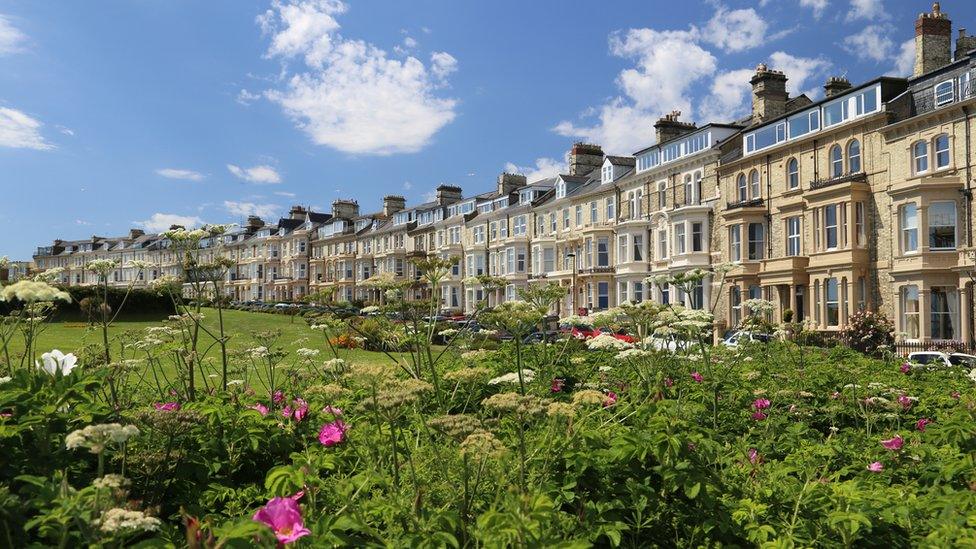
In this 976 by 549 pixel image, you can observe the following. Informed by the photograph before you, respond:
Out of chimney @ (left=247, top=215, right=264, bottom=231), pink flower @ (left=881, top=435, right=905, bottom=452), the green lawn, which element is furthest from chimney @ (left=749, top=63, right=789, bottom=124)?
chimney @ (left=247, top=215, right=264, bottom=231)

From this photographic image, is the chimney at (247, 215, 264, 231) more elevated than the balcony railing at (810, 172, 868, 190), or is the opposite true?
the chimney at (247, 215, 264, 231)

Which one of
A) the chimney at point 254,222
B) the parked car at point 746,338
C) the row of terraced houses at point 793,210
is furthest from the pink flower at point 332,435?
the chimney at point 254,222

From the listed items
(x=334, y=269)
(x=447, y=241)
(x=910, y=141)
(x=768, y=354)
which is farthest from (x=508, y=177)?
(x=768, y=354)

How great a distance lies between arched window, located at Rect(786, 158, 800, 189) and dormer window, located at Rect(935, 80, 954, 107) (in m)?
7.13

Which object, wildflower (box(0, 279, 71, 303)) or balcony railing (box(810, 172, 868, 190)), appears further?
balcony railing (box(810, 172, 868, 190))

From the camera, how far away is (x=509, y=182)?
2493 inches

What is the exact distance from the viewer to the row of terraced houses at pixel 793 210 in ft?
90.9

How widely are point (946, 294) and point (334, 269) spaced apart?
228ft

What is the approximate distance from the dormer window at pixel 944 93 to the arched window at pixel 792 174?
7131 millimetres

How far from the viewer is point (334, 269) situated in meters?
86.1

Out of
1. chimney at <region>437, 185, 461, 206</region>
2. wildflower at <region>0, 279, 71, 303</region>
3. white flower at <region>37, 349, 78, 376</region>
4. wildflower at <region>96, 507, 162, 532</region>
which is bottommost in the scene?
A: wildflower at <region>96, 507, 162, 532</region>

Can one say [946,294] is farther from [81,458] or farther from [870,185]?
[81,458]

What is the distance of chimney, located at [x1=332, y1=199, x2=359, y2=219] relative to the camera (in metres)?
88.9

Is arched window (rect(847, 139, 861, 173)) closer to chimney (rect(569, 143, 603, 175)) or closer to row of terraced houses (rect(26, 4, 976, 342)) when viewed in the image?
row of terraced houses (rect(26, 4, 976, 342))
